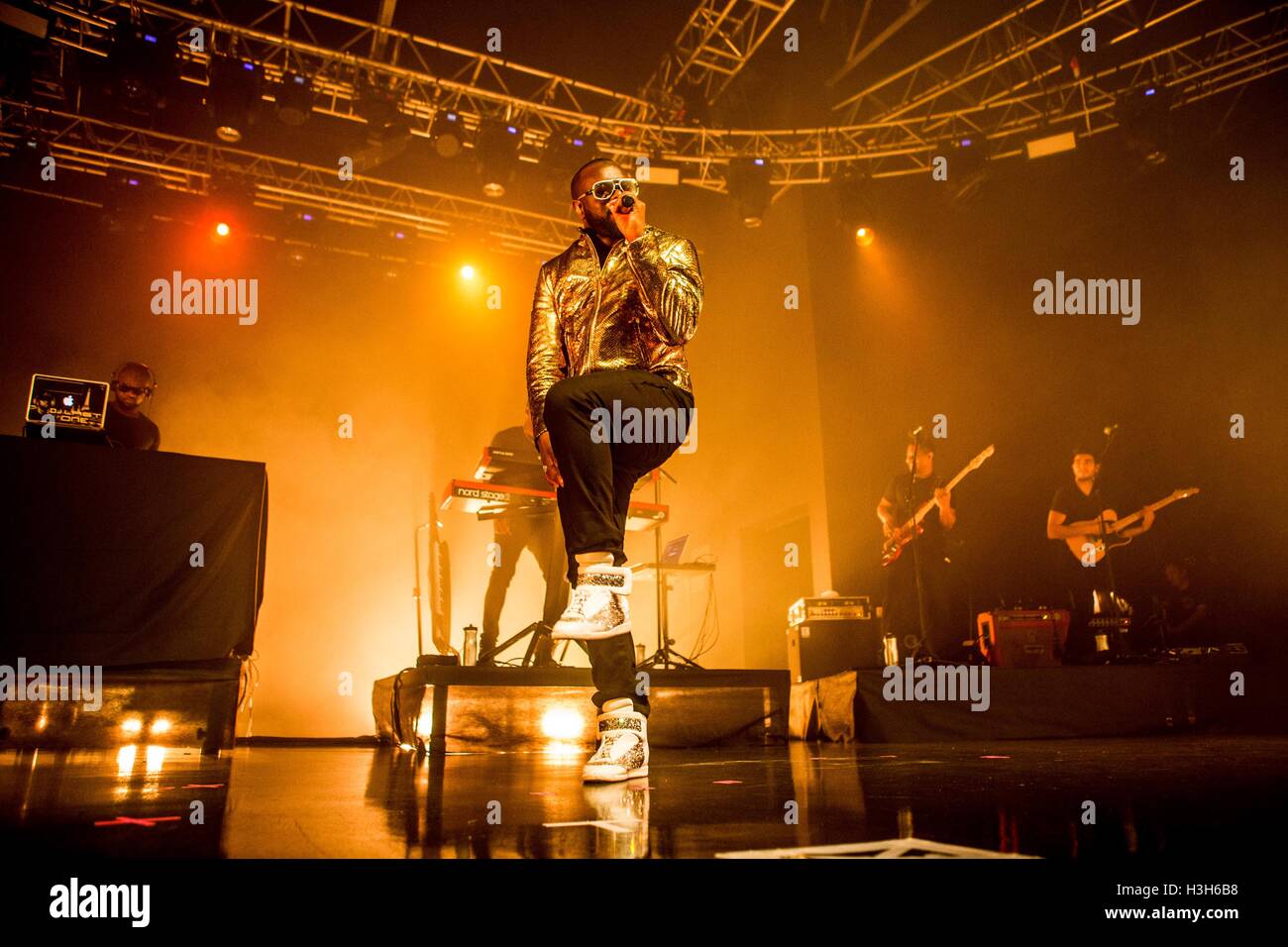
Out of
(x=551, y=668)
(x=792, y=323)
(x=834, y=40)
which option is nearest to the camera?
(x=551, y=668)

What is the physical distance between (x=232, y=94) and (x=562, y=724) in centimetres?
671


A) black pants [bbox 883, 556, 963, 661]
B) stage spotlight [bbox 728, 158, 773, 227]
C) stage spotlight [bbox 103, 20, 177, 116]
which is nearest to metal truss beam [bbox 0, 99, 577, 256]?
stage spotlight [bbox 103, 20, 177, 116]

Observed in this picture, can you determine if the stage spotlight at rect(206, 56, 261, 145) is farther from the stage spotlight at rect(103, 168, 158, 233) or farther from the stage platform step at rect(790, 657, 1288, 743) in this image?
the stage platform step at rect(790, 657, 1288, 743)

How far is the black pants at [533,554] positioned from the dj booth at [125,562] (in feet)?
4.92

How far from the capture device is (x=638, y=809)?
142 cm

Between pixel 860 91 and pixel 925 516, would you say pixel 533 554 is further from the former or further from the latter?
pixel 860 91

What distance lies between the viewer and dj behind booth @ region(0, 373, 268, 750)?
9.95 feet

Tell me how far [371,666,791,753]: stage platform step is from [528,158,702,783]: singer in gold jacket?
1.71 metres

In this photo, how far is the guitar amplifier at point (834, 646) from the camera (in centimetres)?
654

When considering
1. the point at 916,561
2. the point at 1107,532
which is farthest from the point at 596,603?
the point at 1107,532
